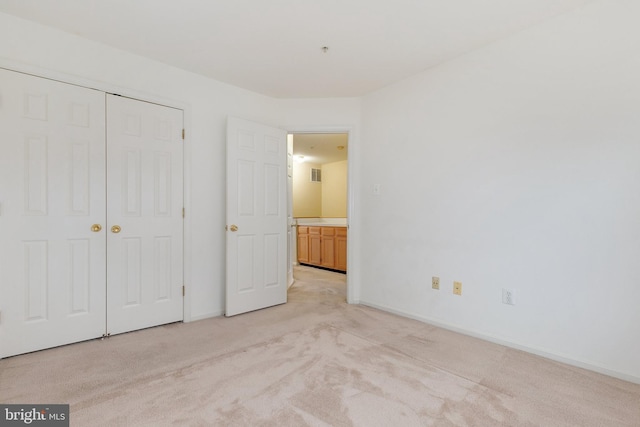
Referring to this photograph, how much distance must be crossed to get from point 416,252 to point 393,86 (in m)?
1.74

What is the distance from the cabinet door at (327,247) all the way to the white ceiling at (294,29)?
3203mm

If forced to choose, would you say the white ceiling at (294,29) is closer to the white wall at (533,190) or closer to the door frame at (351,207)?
the white wall at (533,190)

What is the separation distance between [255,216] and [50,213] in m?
1.66

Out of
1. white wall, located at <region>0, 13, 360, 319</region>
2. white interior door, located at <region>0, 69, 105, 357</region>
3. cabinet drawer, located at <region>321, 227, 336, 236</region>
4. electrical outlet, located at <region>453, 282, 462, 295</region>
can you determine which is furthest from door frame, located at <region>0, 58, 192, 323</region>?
cabinet drawer, located at <region>321, 227, 336, 236</region>

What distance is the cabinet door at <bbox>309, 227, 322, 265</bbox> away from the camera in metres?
5.94

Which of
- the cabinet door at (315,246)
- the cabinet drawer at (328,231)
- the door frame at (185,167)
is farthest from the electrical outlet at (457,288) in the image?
the cabinet door at (315,246)

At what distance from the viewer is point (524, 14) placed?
212cm

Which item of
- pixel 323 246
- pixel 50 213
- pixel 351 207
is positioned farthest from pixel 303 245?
pixel 50 213

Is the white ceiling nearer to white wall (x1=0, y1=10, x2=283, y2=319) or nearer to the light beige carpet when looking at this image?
white wall (x1=0, y1=10, x2=283, y2=319)

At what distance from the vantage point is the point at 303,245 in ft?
20.7

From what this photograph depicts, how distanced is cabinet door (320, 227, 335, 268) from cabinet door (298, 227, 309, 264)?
1.48 feet

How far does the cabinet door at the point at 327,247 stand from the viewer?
566cm

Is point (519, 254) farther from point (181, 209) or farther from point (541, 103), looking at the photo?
point (181, 209)

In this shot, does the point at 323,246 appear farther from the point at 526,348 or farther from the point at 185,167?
the point at 526,348
